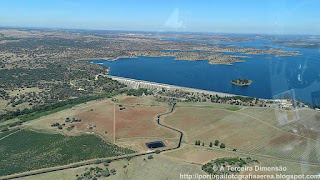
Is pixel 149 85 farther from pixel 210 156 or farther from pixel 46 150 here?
pixel 210 156

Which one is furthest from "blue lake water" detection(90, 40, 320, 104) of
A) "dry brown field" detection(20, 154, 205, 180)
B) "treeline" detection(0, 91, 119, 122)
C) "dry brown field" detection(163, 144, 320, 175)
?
"dry brown field" detection(20, 154, 205, 180)

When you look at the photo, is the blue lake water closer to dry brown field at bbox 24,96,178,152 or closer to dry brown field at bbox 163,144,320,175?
dry brown field at bbox 24,96,178,152

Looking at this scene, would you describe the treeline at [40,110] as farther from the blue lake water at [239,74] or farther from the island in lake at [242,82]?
the island in lake at [242,82]

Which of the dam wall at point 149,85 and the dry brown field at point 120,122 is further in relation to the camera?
the dam wall at point 149,85

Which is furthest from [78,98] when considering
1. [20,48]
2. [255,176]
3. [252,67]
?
[20,48]

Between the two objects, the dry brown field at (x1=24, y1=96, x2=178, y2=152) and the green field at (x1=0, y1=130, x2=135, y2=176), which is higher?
the dry brown field at (x1=24, y1=96, x2=178, y2=152)

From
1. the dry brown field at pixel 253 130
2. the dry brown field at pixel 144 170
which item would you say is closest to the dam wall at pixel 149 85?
the dry brown field at pixel 253 130
